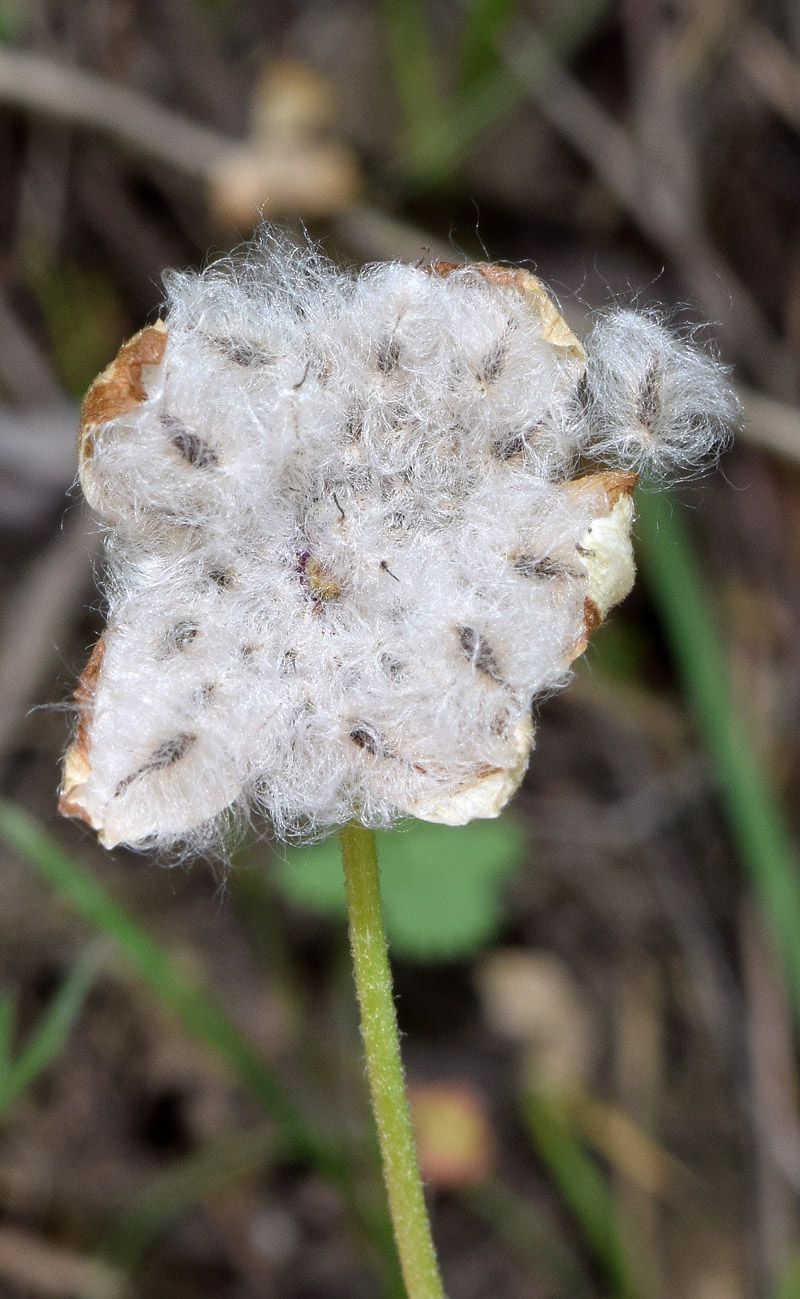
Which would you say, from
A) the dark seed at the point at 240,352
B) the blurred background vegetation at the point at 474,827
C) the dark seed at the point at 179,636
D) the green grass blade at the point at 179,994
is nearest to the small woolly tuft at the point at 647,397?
the dark seed at the point at 240,352

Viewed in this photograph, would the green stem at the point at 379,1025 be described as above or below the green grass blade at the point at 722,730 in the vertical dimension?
above

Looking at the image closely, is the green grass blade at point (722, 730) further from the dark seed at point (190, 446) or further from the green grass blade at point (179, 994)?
the dark seed at point (190, 446)

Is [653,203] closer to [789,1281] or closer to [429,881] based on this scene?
[429,881]

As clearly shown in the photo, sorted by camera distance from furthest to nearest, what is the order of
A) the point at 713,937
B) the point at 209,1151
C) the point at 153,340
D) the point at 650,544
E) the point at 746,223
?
the point at 746,223 < the point at 713,937 < the point at 650,544 < the point at 209,1151 < the point at 153,340

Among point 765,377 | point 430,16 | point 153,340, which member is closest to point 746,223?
point 765,377

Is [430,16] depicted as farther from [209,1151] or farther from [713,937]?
[209,1151]
